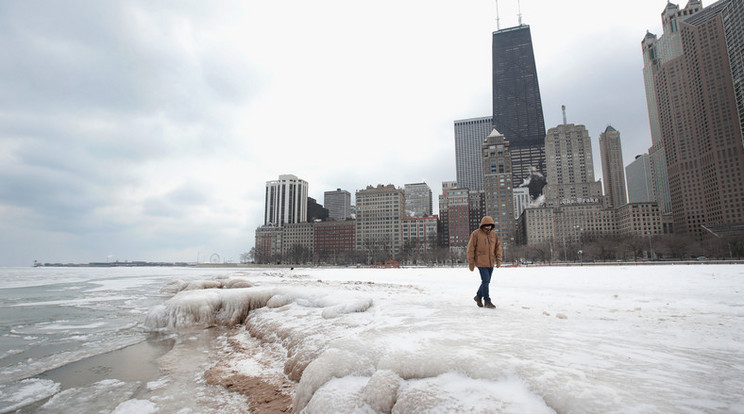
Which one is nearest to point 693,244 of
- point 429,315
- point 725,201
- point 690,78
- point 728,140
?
point 725,201

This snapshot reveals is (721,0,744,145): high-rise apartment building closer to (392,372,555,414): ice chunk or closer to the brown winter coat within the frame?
the brown winter coat

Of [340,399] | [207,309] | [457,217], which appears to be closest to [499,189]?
[457,217]

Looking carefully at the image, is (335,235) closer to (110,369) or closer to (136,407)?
(110,369)

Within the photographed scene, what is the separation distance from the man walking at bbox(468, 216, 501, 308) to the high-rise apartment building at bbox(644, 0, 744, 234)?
7255 inches

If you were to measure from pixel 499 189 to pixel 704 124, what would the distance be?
106960 mm

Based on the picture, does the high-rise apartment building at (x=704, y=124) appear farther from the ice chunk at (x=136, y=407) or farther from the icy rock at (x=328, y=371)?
the ice chunk at (x=136, y=407)

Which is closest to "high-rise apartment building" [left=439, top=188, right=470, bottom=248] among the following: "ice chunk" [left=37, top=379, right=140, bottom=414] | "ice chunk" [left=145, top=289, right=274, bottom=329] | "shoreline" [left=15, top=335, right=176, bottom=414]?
"ice chunk" [left=145, top=289, right=274, bottom=329]

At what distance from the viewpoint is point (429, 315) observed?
7004 mm

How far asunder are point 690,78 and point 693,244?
154 meters

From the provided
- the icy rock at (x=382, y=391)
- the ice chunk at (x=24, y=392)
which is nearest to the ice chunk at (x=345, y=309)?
the icy rock at (x=382, y=391)

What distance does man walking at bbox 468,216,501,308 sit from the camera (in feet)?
26.2

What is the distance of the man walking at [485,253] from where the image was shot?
7.98m

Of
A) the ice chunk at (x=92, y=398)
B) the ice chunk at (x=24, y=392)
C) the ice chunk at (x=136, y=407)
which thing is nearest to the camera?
the ice chunk at (x=136, y=407)

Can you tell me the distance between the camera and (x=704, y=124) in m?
160
